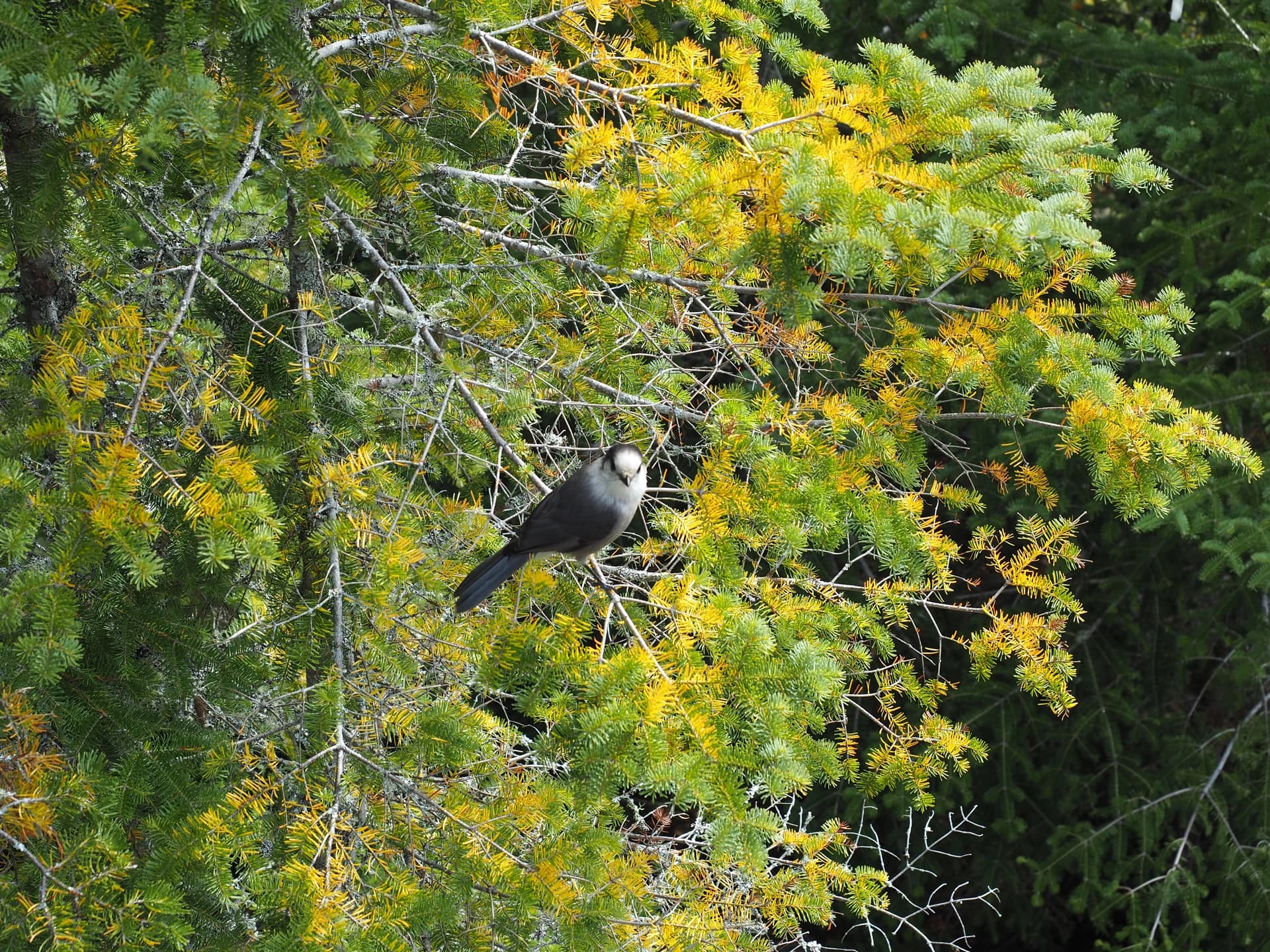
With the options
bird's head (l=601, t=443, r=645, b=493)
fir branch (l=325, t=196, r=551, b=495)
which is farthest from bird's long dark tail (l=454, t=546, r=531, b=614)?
bird's head (l=601, t=443, r=645, b=493)

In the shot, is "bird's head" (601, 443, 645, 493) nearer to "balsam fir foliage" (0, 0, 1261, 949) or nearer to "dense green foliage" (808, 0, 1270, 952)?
"balsam fir foliage" (0, 0, 1261, 949)

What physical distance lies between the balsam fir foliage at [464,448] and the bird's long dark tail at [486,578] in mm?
77

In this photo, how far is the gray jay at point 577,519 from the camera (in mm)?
2879

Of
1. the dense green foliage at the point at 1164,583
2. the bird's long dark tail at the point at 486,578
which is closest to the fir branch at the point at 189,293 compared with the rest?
the bird's long dark tail at the point at 486,578

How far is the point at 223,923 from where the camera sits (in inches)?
99.0

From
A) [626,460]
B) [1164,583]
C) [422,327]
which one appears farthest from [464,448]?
[1164,583]

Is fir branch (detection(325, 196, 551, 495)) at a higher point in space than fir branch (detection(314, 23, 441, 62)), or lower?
lower

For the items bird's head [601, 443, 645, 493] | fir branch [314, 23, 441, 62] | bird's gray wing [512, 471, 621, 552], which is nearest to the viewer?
fir branch [314, 23, 441, 62]

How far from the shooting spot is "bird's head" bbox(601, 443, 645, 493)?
301 cm

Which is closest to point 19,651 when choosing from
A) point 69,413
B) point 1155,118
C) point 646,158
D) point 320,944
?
point 69,413

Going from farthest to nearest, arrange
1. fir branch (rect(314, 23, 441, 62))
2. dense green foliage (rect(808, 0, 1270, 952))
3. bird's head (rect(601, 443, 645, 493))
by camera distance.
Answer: dense green foliage (rect(808, 0, 1270, 952)) < bird's head (rect(601, 443, 645, 493)) < fir branch (rect(314, 23, 441, 62))

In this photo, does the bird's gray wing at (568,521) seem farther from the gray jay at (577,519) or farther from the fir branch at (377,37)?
the fir branch at (377,37)

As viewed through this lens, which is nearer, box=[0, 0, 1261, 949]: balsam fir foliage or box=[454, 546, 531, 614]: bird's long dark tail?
box=[0, 0, 1261, 949]: balsam fir foliage

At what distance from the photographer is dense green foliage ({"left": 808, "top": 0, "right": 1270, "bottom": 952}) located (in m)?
5.29
